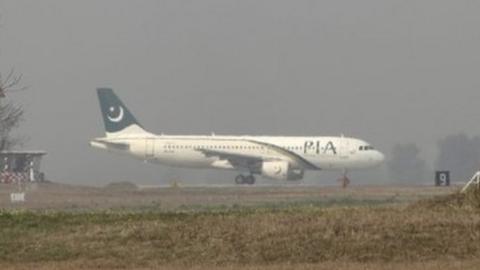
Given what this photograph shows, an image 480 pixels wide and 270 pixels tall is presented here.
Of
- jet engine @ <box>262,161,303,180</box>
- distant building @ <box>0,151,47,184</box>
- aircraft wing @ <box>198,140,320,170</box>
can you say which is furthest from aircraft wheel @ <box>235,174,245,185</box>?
distant building @ <box>0,151,47,184</box>

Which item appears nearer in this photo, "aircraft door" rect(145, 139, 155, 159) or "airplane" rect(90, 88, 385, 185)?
"airplane" rect(90, 88, 385, 185)

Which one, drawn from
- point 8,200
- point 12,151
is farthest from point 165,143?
point 8,200

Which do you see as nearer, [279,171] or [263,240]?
[263,240]

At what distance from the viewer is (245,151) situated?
9288 centimetres

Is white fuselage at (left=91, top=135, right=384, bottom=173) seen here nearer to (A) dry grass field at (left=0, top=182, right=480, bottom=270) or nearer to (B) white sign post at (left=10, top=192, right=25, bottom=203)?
(B) white sign post at (left=10, top=192, right=25, bottom=203)

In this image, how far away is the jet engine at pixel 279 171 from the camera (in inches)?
3585

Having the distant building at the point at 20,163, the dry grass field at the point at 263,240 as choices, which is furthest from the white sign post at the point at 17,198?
the distant building at the point at 20,163

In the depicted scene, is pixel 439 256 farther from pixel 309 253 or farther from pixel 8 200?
pixel 8 200

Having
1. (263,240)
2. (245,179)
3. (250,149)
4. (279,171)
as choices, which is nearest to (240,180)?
(245,179)

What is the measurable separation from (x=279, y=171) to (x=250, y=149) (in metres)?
3.33

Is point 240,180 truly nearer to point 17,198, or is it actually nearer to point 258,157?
point 258,157

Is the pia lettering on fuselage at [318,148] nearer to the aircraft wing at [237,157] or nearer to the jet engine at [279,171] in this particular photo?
the jet engine at [279,171]

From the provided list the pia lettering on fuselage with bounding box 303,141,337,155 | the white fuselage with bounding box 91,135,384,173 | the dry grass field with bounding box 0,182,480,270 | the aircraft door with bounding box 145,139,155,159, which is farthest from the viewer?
the aircraft door with bounding box 145,139,155,159

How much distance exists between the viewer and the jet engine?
91062 mm
